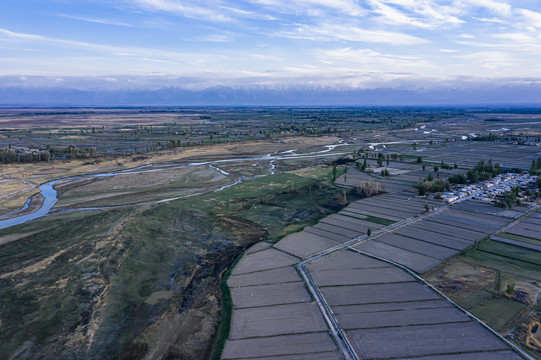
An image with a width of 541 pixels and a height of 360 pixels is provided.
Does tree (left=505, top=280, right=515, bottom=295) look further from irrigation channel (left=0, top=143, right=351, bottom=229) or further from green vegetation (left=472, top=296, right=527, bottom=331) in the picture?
irrigation channel (left=0, top=143, right=351, bottom=229)

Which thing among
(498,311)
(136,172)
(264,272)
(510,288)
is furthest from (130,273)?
(136,172)

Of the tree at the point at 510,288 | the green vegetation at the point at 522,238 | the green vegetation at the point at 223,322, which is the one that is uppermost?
the green vegetation at the point at 522,238

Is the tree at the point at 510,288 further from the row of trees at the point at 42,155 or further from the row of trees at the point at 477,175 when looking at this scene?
the row of trees at the point at 42,155

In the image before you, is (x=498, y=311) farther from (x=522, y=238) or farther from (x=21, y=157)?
(x=21, y=157)

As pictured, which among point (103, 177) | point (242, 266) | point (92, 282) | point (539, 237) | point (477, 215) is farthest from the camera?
point (103, 177)

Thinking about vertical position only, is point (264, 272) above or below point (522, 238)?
below

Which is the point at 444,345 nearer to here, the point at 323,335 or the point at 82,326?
the point at 323,335

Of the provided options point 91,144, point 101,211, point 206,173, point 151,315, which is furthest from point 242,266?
point 91,144

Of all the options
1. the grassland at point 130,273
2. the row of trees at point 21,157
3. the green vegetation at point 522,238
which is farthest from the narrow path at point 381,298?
the row of trees at point 21,157
